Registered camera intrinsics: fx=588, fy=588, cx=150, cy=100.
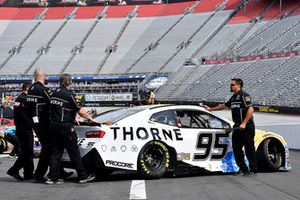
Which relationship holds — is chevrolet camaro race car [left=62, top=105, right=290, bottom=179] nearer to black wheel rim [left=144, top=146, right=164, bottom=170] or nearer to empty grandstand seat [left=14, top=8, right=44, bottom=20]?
black wheel rim [left=144, top=146, right=164, bottom=170]

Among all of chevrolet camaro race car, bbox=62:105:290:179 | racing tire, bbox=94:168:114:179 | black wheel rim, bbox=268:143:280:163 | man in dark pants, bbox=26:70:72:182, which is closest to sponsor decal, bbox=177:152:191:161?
chevrolet camaro race car, bbox=62:105:290:179

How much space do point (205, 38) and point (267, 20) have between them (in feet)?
20.8

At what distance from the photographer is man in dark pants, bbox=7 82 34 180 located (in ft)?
31.7

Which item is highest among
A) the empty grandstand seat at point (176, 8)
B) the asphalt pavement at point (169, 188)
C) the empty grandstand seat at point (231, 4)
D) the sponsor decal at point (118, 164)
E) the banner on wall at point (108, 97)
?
the empty grandstand seat at point (176, 8)

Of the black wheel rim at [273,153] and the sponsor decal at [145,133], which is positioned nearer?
the sponsor decal at [145,133]

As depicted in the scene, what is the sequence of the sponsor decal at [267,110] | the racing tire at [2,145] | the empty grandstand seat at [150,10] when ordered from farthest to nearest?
the empty grandstand seat at [150,10] → the sponsor decal at [267,110] → the racing tire at [2,145]

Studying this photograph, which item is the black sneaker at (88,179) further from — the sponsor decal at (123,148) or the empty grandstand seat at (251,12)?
the empty grandstand seat at (251,12)

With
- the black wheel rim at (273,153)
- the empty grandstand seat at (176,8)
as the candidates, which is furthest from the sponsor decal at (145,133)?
the empty grandstand seat at (176,8)

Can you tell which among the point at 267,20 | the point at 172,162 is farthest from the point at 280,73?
the point at 172,162

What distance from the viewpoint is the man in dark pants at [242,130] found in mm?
10070

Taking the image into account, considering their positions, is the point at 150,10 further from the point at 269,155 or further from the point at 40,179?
the point at 40,179

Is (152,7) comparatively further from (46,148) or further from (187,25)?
(46,148)

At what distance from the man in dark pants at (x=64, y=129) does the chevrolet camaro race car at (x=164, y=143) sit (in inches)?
10.6

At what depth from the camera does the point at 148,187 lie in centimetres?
859
